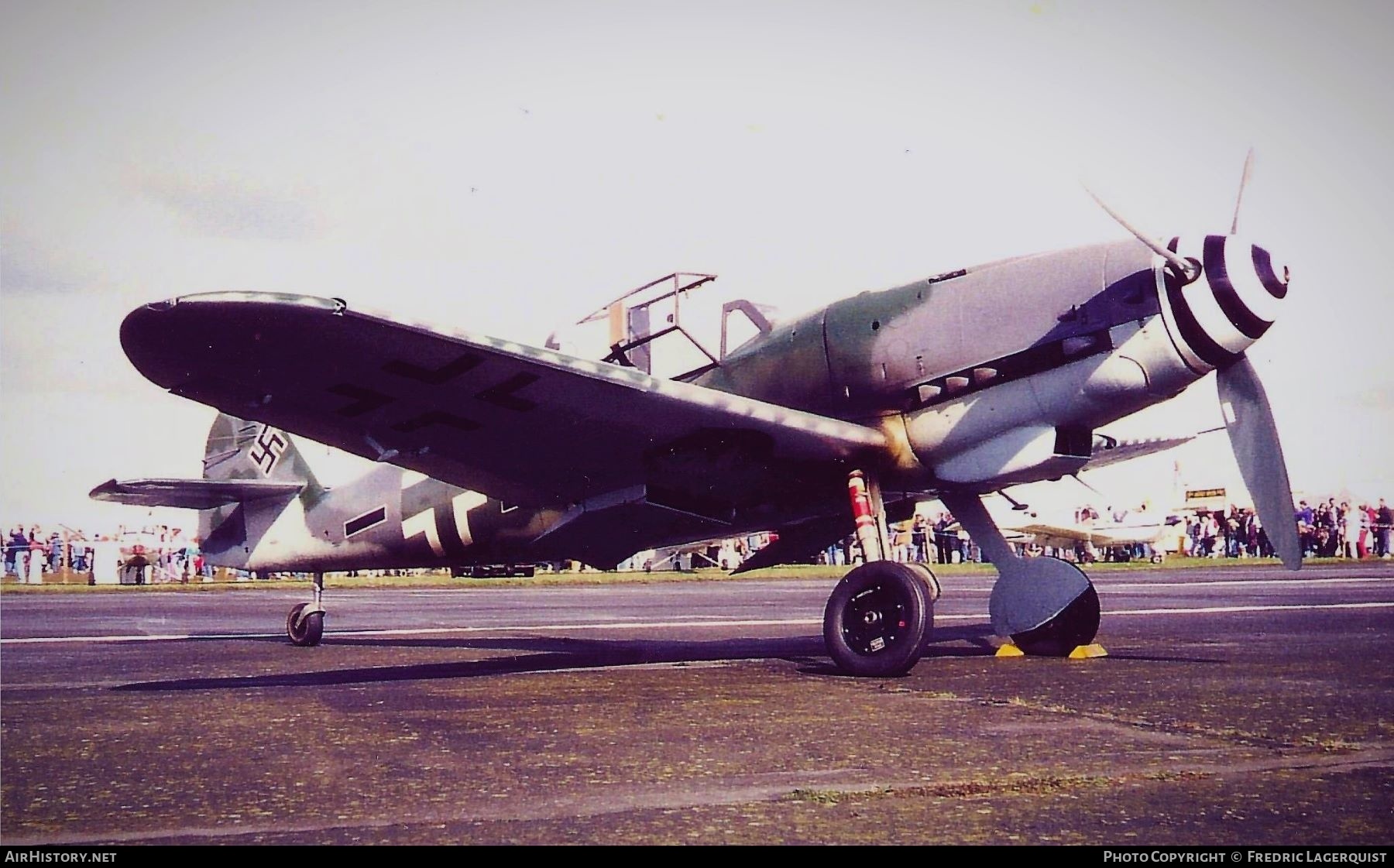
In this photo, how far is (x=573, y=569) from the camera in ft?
181

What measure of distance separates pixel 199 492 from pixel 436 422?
210 inches

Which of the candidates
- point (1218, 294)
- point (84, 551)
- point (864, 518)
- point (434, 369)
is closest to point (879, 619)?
point (864, 518)

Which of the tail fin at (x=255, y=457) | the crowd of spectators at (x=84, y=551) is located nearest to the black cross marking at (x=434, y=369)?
the tail fin at (x=255, y=457)

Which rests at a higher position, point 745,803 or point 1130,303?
point 1130,303

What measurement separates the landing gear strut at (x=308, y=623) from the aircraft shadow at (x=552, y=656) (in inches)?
13.8

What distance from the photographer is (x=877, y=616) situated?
786 centimetres

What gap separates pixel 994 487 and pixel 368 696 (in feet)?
15.1

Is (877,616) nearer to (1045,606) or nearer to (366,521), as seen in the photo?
(1045,606)

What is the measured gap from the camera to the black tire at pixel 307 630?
1221 centimetres

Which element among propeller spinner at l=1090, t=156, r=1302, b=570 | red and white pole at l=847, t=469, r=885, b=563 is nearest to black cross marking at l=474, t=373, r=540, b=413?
red and white pole at l=847, t=469, r=885, b=563

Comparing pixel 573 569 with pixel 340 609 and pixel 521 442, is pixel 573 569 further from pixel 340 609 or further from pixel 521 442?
pixel 521 442

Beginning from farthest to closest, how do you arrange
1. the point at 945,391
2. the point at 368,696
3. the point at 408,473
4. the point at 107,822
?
the point at 408,473, the point at 945,391, the point at 368,696, the point at 107,822

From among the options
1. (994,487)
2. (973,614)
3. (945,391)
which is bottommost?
(973,614)

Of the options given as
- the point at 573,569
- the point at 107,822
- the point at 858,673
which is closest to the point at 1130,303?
the point at 858,673
